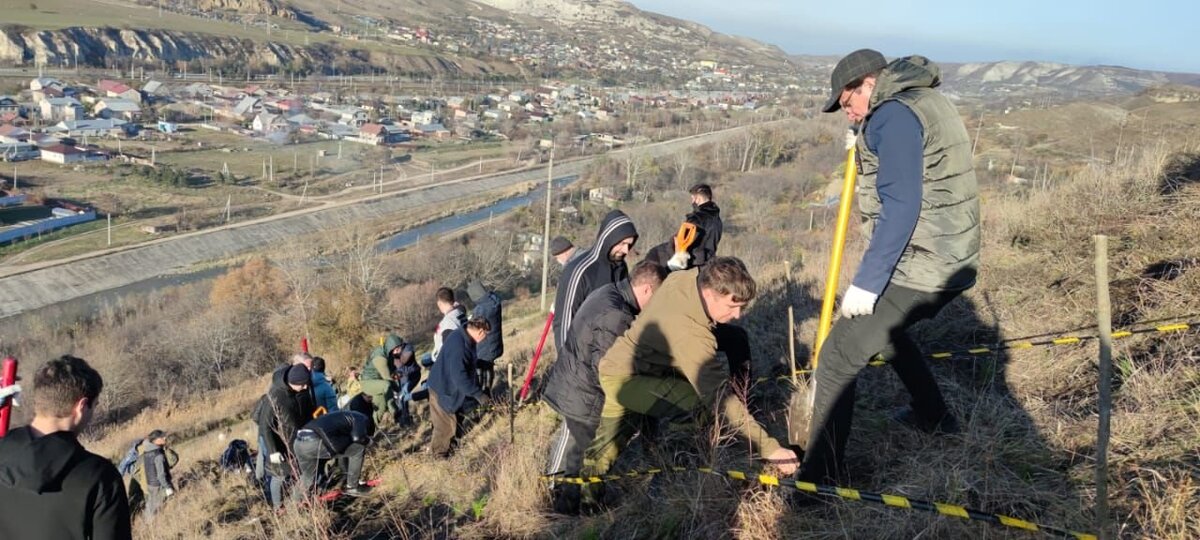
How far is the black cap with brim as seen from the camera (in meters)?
2.81

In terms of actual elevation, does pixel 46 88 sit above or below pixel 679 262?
above

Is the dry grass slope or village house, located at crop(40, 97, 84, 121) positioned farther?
village house, located at crop(40, 97, 84, 121)

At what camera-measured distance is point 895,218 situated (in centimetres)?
265

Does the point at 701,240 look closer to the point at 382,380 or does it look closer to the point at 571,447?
the point at 571,447

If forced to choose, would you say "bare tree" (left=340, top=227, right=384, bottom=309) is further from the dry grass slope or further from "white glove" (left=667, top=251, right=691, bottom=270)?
"white glove" (left=667, top=251, right=691, bottom=270)

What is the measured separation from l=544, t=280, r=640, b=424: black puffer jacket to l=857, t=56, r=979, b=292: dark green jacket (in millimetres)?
1242

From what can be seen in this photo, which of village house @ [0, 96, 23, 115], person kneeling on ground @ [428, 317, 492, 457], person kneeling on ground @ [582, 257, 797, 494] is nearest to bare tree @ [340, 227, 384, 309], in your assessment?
person kneeling on ground @ [428, 317, 492, 457]

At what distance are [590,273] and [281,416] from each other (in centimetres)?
244

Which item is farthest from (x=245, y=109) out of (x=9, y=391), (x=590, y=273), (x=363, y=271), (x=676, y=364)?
(x=676, y=364)

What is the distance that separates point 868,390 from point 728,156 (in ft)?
163

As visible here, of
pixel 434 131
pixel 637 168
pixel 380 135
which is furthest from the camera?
pixel 434 131

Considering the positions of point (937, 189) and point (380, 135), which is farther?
point (380, 135)

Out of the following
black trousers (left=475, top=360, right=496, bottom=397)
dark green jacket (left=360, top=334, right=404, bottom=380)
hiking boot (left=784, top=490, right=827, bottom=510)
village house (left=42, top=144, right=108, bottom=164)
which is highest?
hiking boot (left=784, top=490, right=827, bottom=510)

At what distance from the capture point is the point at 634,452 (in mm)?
3895
